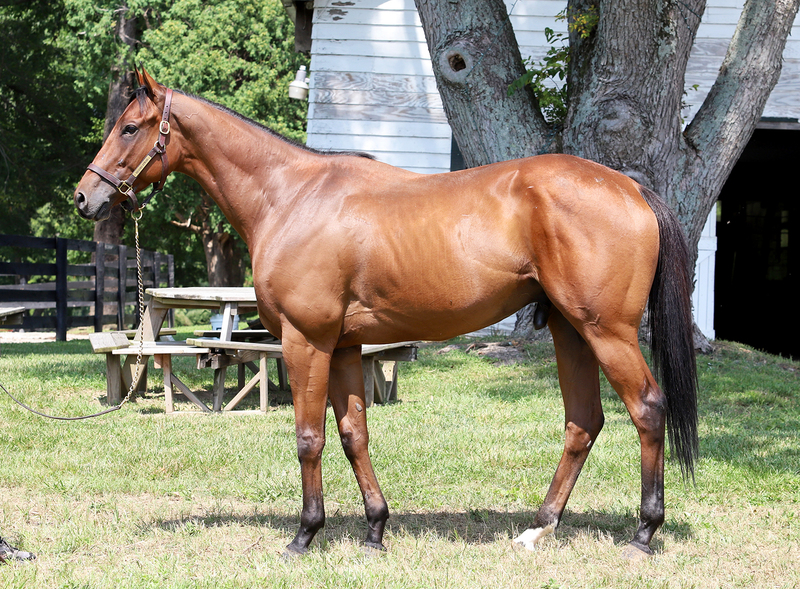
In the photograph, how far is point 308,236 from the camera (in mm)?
3275

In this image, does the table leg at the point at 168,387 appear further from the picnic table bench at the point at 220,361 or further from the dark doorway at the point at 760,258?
the dark doorway at the point at 760,258

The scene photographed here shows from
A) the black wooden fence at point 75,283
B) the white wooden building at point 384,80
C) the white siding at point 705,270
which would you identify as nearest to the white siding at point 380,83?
the white wooden building at point 384,80

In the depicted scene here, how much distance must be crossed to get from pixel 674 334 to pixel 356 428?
61.1 inches

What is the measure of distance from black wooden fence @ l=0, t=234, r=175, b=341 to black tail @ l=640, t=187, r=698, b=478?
36.1 feet

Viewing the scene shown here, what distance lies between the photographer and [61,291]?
1312 cm

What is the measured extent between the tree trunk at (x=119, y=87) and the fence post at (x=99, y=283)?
1.55 meters

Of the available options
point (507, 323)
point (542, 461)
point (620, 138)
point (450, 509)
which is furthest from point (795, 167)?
point (450, 509)

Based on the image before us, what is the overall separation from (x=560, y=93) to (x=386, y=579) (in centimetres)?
660

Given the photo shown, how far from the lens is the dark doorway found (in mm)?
16797

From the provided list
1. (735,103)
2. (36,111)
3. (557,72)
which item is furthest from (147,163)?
(36,111)

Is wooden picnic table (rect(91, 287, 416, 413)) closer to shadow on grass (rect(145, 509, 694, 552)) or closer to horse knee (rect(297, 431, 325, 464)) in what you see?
shadow on grass (rect(145, 509, 694, 552))

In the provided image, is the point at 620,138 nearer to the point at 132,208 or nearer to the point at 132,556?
the point at 132,208

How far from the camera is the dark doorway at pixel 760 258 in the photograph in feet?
55.1

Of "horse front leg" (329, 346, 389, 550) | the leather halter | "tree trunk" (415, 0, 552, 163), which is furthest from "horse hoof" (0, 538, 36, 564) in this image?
"tree trunk" (415, 0, 552, 163)
